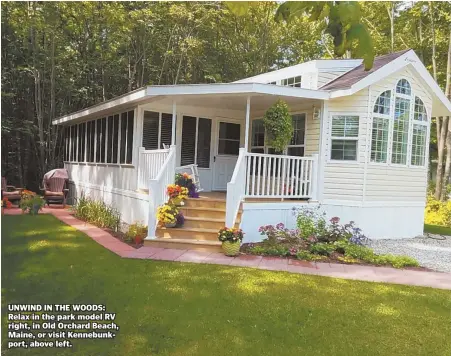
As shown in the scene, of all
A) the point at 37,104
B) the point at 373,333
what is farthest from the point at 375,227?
the point at 37,104

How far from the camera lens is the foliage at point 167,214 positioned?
6520mm

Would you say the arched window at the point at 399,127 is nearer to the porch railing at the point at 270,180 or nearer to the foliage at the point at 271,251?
the porch railing at the point at 270,180

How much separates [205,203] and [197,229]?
A: 0.70 meters

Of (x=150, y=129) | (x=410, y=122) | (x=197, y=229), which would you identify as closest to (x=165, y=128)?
(x=150, y=129)

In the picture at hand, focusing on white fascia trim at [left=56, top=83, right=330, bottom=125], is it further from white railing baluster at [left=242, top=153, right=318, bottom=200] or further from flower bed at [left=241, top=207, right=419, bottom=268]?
flower bed at [left=241, top=207, right=419, bottom=268]

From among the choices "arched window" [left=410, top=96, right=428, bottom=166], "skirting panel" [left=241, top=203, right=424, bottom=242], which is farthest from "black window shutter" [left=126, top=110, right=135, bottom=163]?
"arched window" [left=410, top=96, right=428, bottom=166]

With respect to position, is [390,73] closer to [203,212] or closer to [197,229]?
[203,212]

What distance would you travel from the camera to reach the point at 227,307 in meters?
3.85

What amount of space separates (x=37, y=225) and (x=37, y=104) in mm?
7241

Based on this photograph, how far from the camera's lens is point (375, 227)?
26.8ft

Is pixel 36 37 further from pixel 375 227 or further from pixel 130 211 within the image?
pixel 375 227

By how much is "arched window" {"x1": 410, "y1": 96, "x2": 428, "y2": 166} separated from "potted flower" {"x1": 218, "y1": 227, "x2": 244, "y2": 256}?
490 centimetres

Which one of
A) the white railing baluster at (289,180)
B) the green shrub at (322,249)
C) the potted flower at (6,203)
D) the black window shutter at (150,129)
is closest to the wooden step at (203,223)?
the white railing baluster at (289,180)

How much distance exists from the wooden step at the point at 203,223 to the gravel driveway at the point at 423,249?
2.90m
